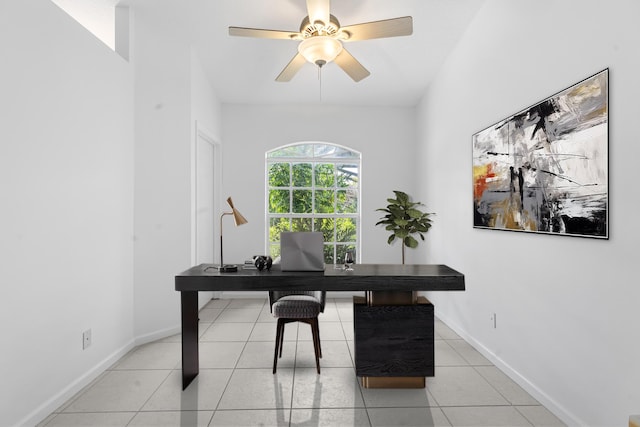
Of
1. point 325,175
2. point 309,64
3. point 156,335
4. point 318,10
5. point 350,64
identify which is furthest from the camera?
point 325,175

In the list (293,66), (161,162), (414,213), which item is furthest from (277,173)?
(293,66)

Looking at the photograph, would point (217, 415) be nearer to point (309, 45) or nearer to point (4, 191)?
point (4, 191)

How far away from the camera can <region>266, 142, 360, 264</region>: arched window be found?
5.65 m

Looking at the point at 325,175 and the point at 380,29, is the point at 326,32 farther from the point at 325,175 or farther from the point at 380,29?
the point at 325,175

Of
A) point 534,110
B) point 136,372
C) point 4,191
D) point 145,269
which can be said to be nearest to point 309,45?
point 534,110

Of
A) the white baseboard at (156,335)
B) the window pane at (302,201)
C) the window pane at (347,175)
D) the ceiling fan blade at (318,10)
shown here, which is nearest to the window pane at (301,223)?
the window pane at (302,201)

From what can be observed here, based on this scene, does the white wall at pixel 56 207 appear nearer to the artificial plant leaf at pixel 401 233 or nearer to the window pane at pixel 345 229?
the artificial plant leaf at pixel 401 233

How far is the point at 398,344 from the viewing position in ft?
8.53

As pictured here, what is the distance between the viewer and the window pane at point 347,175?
18.7 ft

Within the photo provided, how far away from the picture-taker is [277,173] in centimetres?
565

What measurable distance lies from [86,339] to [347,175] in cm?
397

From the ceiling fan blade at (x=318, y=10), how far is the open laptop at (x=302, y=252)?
1.47m

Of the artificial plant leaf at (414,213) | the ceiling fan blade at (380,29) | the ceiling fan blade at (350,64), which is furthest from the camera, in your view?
the artificial plant leaf at (414,213)

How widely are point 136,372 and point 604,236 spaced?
3299 millimetres
